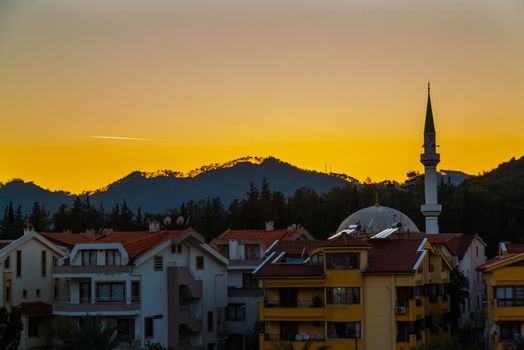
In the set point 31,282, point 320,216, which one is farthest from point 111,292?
point 320,216

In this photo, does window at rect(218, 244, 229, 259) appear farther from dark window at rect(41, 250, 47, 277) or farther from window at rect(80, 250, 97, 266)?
window at rect(80, 250, 97, 266)

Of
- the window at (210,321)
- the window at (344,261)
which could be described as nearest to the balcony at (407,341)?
the window at (344,261)

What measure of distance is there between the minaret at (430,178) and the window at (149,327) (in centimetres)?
3367

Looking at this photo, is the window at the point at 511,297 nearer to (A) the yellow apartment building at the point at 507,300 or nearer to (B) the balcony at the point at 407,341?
(A) the yellow apartment building at the point at 507,300

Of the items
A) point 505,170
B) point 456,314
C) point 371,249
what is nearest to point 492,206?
point 505,170

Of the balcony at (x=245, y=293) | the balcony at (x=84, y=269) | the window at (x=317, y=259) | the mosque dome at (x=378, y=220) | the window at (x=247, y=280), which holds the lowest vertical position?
the balcony at (x=245, y=293)

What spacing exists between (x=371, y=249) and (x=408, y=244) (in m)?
1.82

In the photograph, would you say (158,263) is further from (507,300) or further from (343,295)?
(507,300)

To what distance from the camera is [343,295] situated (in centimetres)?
4347

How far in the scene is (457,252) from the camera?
55844 millimetres

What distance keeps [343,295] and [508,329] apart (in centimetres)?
664

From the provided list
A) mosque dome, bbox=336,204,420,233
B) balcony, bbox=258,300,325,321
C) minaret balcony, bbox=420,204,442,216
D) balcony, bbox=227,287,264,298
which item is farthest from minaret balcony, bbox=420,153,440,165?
balcony, bbox=258,300,325,321

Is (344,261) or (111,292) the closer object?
(344,261)

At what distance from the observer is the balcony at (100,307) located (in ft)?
151
